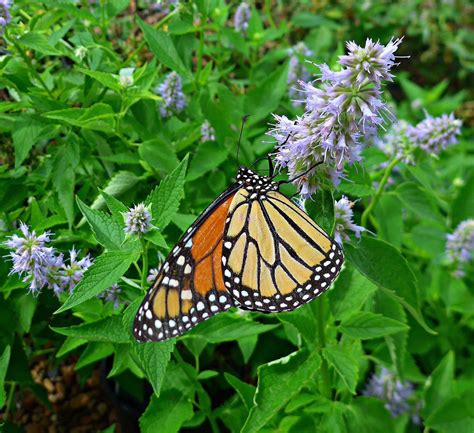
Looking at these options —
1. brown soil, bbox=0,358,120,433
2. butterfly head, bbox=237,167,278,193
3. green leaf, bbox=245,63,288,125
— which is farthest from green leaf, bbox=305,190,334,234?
brown soil, bbox=0,358,120,433

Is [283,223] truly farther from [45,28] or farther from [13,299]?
[45,28]

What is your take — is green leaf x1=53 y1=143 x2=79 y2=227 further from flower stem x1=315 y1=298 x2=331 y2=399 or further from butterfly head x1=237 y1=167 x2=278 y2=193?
flower stem x1=315 y1=298 x2=331 y2=399

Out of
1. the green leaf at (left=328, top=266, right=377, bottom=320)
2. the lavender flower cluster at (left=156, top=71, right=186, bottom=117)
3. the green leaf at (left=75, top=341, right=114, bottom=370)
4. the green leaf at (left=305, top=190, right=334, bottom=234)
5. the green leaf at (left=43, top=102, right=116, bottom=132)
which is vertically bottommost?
the green leaf at (left=75, top=341, right=114, bottom=370)

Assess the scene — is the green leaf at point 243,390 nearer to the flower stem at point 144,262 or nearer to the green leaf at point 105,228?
the flower stem at point 144,262

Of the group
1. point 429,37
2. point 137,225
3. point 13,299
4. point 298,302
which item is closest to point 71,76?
point 13,299

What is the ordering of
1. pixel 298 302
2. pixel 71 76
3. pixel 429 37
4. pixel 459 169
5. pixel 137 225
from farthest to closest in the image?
1. pixel 429 37
2. pixel 459 169
3. pixel 71 76
4. pixel 298 302
5. pixel 137 225

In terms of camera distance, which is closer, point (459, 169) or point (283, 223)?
point (283, 223)
